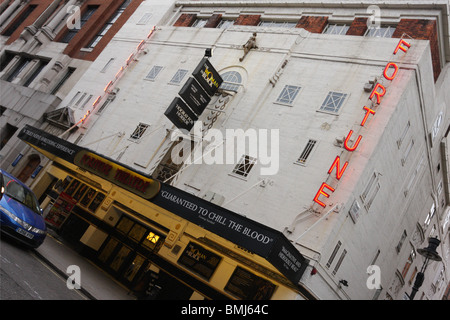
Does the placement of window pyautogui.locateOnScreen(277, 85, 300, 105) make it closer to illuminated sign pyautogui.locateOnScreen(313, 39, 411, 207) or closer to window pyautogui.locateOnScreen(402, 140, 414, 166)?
illuminated sign pyautogui.locateOnScreen(313, 39, 411, 207)

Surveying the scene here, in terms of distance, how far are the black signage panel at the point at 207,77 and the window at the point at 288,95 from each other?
11.9 feet

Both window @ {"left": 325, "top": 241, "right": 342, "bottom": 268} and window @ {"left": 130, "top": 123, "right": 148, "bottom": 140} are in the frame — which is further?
window @ {"left": 130, "top": 123, "right": 148, "bottom": 140}

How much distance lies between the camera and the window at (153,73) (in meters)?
25.2

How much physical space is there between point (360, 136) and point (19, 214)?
13.3 meters

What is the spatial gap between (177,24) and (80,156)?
1431cm

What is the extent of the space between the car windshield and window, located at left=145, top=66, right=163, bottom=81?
43.5 feet

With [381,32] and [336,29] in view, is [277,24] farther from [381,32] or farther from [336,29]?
[381,32]

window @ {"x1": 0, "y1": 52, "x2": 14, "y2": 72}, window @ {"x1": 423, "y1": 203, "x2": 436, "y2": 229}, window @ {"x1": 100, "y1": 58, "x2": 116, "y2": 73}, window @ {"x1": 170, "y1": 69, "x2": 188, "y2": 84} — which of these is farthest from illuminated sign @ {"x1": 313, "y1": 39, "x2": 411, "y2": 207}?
window @ {"x1": 0, "y1": 52, "x2": 14, "y2": 72}

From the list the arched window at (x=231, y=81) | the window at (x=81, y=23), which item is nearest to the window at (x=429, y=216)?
the arched window at (x=231, y=81)

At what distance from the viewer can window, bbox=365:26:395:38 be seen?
20.0 meters

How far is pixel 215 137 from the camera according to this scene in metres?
19.6

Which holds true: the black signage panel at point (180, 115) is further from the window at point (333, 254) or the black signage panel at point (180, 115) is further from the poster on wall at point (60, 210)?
the window at point (333, 254)

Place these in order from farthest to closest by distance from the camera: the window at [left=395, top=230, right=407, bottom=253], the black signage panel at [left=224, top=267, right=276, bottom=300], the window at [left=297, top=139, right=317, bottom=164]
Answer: the window at [left=395, top=230, right=407, bottom=253] < the window at [left=297, top=139, right=317, bottom=164] < the black signage panel at [left=224, top=267, right=276, bottom=300]
